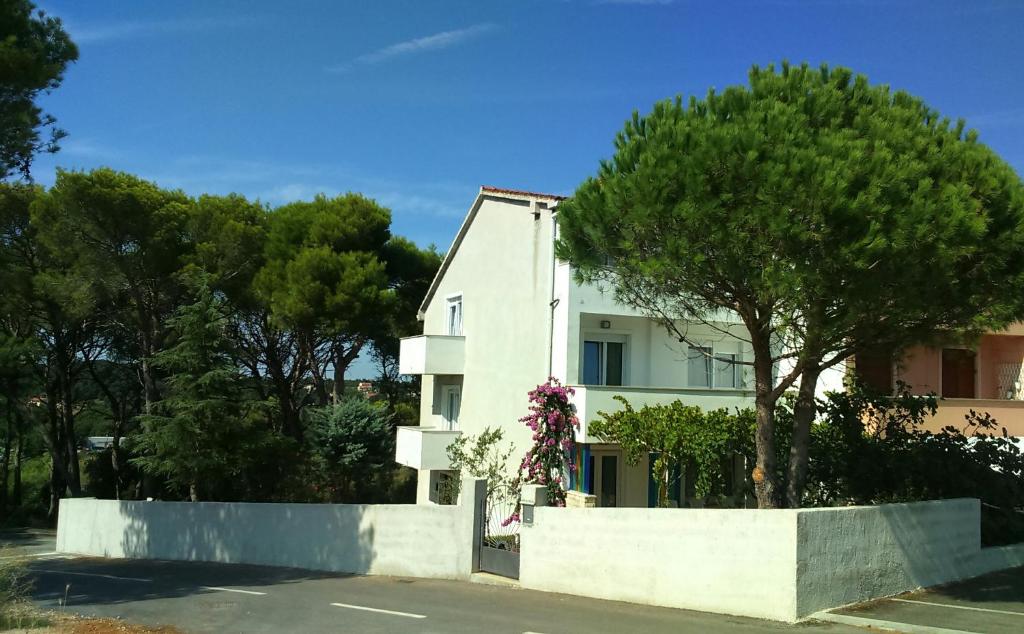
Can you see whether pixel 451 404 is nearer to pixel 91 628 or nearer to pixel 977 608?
pixel 91 628

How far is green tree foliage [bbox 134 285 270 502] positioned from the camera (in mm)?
24922

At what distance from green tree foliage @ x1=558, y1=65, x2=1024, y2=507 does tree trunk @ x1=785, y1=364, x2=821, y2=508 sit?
7.2 inches

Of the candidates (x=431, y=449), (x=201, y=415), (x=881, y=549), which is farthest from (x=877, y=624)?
(x=201, y=415)

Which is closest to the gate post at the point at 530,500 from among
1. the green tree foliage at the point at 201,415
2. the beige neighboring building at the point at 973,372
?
the beige neighboring building at the point at 973,372

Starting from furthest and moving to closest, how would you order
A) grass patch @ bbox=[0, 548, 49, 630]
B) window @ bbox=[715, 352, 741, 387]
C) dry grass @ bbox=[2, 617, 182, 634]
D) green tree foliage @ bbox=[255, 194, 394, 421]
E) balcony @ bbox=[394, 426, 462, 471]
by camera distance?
green tree foliage @ bbox=[255, 194, 394, 421], balcony @ bbox=[394, 426, 462, 471], window @ bbox=[715, 352, 741, 387], grass patch @ bbox=[0, 548, 49, 630], dry grass @ bbox=[2, 617, 182, 634]

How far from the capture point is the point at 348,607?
12.9 metres

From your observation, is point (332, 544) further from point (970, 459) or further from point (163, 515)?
point (970, 459)

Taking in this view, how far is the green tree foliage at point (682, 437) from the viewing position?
17109 millimetres

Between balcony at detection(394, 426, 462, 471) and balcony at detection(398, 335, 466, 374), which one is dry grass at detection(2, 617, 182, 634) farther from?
balcony at detection(398, 335, 466, 374)

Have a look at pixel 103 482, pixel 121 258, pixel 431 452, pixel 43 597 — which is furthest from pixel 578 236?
pixel 103 482

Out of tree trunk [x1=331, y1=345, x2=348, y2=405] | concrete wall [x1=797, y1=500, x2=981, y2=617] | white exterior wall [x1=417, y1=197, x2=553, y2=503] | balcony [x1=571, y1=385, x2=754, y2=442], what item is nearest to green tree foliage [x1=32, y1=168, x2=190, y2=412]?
tree trunk [x1=331, y1=345, x2=348, y2=405]

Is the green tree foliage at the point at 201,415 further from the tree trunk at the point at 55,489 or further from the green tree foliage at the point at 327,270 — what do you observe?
the tree trunk at the point at 55,489

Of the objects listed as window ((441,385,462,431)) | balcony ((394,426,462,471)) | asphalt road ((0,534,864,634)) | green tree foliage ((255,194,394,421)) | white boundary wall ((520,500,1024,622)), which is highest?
green tree foliage ((255,194,394,421))

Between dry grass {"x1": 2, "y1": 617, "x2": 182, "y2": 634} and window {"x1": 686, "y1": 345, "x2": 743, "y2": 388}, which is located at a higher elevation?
window {"x1": 686, "y1": 345, "x2": 743, "y2": 388}
